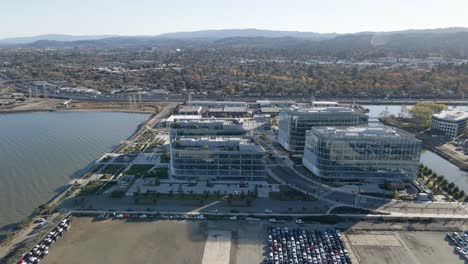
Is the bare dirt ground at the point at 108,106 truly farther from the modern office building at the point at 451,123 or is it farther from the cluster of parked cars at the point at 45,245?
the modern office building at the point at 451,123

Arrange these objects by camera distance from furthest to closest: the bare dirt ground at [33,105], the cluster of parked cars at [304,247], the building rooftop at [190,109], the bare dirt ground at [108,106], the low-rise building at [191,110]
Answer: the bare dirt ground at [108,106] < the bare dirt ground at [33,105] < the building rooftop at [190,109] < the low-rise building at [191,110] < the cluster of parked cars at [304,247]

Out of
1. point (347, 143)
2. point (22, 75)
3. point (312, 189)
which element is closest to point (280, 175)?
point (312, 189)

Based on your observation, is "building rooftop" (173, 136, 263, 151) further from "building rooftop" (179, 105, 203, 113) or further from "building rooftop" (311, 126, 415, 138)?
"building rooftop" (179, 105, 203, 113)

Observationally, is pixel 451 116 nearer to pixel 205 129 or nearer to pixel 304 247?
pixel 205 129

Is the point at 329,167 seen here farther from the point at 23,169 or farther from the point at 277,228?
the point at 23,169

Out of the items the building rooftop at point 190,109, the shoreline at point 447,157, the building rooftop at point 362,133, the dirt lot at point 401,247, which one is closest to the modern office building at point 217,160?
the building rooftop at point 362,133

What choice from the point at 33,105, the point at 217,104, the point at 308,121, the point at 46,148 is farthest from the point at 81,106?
the point at 308,121
